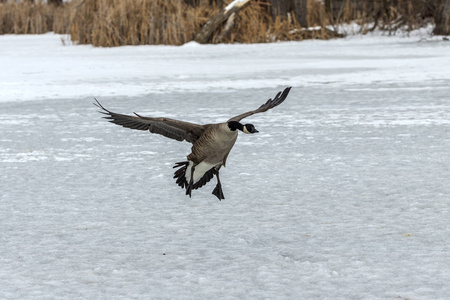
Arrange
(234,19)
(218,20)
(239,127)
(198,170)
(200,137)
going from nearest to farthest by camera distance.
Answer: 1. (239,127)
2. (200,137)
3. (198,170)
4. (218,20)
5. (234,19)

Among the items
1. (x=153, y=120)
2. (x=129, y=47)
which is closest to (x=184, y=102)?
(x=153, y=120)

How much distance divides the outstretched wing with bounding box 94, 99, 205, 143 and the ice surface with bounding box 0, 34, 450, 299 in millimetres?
302

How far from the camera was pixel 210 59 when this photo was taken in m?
13.1

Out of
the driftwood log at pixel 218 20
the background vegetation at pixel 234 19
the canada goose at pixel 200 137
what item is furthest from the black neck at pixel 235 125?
Result: the driftwood log at pixel 218 20

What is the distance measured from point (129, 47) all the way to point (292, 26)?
4.12 metres

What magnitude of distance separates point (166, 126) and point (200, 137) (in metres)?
0.17

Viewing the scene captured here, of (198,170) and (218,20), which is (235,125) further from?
(218,20)

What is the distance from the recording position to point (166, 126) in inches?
139

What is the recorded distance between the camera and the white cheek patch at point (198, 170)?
3.54 meters

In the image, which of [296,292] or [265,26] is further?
[265,26]

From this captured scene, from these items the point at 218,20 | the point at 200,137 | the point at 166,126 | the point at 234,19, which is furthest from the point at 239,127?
the point at 234,19

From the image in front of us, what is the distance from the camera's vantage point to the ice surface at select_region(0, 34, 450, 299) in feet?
8.20

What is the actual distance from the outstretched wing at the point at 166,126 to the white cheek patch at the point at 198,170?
11cm

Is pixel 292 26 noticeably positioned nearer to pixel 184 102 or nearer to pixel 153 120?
pixel 184 102
